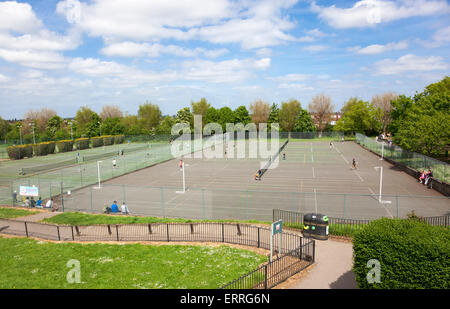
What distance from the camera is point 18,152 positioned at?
192 ft

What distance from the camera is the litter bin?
14.8 meters

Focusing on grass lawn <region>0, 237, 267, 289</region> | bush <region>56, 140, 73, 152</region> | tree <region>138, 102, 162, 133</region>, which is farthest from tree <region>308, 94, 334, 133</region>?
grass lawn <region>0, 237, 267, 289</region>

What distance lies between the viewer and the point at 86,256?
13148 mm

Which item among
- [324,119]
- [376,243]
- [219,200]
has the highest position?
[324,119]

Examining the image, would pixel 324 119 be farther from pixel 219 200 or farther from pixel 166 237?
pixel 166 237

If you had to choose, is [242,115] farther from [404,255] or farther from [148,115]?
[404,255]

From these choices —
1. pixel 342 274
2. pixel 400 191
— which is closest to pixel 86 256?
pixel 342 274

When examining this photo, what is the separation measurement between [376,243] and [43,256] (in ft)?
43.3

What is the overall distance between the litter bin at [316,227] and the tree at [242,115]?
92.0m

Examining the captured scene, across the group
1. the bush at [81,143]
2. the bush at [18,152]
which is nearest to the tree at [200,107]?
the bush at [81,143]

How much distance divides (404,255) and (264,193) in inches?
778

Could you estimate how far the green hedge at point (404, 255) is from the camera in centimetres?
768

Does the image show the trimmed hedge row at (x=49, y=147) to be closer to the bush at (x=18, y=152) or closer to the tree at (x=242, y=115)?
the bush at (x=18, y=152)

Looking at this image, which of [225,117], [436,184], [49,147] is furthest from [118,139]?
[436,184]
